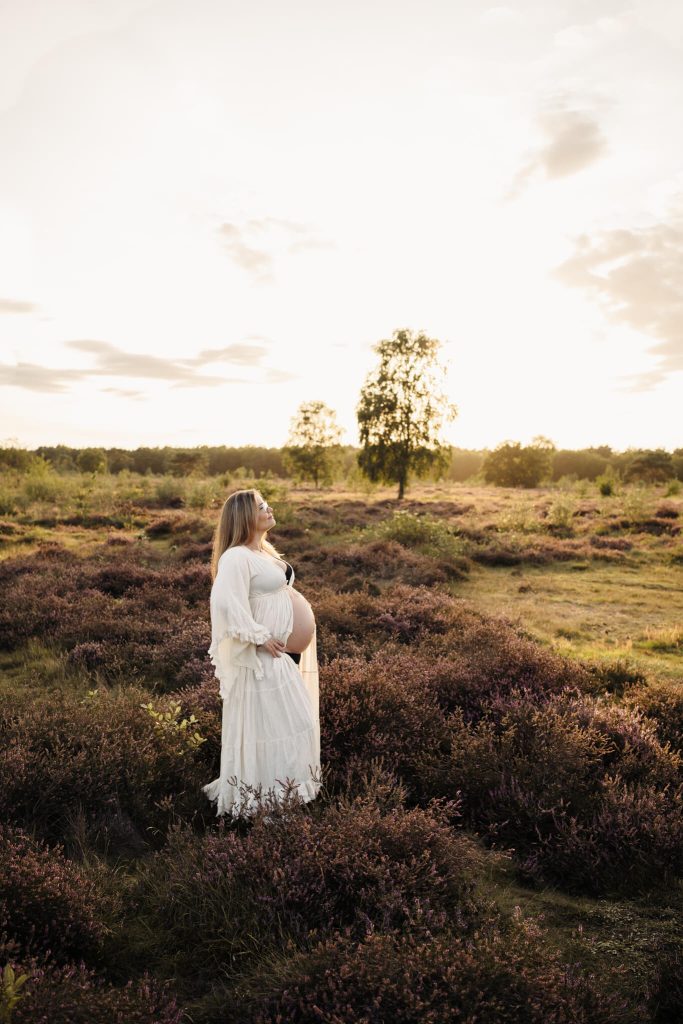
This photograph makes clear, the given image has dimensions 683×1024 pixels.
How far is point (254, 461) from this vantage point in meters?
96.1

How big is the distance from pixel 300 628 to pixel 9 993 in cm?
249

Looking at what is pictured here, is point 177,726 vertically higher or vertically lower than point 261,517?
lower

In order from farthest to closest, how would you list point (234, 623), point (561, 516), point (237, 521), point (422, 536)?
point (561, 516), point (422, 536), point (237, 521), point (234, 623)

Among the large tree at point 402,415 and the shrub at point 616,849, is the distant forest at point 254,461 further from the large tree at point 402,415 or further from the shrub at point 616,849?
the shrub at point 616,849

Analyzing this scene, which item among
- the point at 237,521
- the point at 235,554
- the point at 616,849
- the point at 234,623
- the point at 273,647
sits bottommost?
the point at 616,849

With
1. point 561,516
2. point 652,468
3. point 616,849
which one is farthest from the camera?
point 652,468

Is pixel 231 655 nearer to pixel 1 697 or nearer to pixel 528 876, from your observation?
pixel 528 876

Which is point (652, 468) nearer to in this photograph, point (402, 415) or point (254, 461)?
point (402, 415)

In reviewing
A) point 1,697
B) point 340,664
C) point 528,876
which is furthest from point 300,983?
point 1,697

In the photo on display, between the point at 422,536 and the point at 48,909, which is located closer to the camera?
the point at 48,909

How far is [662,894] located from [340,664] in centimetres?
337

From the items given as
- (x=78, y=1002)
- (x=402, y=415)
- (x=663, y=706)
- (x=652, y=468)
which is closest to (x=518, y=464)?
(x=652, y=468)

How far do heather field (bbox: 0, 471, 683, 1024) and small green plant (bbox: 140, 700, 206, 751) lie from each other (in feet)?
0.08

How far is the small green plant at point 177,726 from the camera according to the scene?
15.9ft
